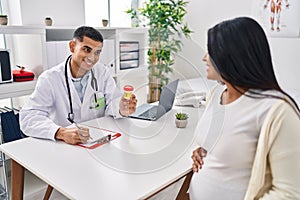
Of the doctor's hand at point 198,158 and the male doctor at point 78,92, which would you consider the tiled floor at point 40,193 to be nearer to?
the male doctor at point 78,92

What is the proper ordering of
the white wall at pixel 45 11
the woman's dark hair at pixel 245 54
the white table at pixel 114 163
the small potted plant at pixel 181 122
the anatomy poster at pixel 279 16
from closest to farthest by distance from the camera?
the woman's dark hair at pixel 245 54, the white table at pixel 114 163, the small potted plant at pixel 181 122, the white wall at pixel 45 11, the anatomy poster at pixel 279 16

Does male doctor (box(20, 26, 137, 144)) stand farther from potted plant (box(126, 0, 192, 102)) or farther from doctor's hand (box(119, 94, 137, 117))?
potted plant (box(126, 0, 192, 102))

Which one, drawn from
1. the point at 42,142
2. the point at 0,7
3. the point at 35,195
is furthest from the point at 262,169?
the point at 0,7

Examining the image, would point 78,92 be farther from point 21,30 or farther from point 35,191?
point 35,191

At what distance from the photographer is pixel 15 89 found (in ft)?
6.71

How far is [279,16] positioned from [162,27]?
1.35m

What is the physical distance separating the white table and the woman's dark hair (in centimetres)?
44

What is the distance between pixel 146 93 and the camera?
2006 mm

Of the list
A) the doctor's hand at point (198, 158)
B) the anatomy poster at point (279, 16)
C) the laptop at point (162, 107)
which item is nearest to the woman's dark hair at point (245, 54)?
the doctor's hand at point (198, 158)

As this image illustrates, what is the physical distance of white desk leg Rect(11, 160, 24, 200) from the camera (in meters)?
1.21

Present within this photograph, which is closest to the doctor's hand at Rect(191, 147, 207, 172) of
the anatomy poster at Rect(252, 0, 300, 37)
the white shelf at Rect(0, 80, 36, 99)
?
the white shelf at Rect(0, 80, 36, 99)

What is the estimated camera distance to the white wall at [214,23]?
9.14ft

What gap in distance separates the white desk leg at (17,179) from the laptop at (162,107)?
0.70 metres

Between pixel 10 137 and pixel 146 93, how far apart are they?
3.47ft
